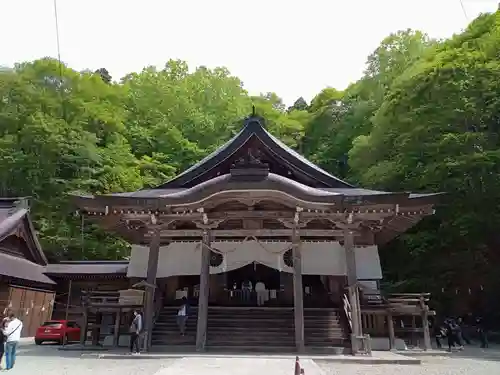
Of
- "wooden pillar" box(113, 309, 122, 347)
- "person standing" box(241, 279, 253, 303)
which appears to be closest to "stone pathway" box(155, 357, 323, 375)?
"wooden pillar" box(113, 309, 122, 347)

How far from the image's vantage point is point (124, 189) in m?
26.5

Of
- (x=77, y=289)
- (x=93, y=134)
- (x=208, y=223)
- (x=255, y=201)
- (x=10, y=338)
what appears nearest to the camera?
(x=10, y=338)

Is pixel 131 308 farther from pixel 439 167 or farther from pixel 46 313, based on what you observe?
pixel 439 167

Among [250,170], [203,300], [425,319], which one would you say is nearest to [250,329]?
[203,300]

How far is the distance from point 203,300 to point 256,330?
2064mm

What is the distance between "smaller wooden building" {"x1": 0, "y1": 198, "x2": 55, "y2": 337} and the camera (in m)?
19.6

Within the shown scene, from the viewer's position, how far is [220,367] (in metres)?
8.57

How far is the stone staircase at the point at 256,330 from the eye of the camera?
12.5 metres

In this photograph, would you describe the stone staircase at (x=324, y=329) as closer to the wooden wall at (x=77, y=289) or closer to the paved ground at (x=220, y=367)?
the paved ground at (x=220, y=367)

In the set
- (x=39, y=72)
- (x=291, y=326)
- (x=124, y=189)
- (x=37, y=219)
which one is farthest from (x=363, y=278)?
(x=39, y=72)

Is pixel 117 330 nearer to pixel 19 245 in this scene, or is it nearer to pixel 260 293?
pixel 260 293

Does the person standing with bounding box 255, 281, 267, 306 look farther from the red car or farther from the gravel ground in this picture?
the red car

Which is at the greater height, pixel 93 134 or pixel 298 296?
pixel 93 134

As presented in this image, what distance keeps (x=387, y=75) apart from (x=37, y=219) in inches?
964
